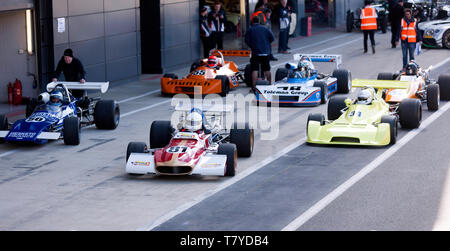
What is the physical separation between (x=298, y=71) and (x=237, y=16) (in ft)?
58.4

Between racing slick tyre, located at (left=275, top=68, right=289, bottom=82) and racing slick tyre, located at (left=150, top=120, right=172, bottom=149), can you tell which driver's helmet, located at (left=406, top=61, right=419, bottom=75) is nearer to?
racing slick tyre, located at (left=275, top=68, right=289, bottom=82)

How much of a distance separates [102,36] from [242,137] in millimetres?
10306

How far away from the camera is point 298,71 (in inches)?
812

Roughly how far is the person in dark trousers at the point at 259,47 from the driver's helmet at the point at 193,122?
25.6 feet

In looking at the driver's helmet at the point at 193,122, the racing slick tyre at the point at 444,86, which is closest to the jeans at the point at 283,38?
the racing slick tyre at the point at 444,86

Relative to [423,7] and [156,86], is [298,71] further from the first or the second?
[423,7]

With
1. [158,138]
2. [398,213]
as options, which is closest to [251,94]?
[158,138]

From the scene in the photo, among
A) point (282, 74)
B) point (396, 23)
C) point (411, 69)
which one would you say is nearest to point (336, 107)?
point (411, 69)

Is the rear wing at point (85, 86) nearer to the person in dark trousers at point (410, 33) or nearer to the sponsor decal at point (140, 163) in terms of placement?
the sponsor decal at point (140, 163)

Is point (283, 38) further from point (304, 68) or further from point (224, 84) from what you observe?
point (304, 68)

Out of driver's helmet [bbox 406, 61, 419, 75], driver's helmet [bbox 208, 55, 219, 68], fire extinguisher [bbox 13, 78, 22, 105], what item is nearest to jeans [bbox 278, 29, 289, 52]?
driver's helmet [bbox 208, 55, 219, 68]

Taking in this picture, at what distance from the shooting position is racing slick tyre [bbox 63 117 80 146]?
51.9 feet

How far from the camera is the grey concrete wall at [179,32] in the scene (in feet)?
88.5

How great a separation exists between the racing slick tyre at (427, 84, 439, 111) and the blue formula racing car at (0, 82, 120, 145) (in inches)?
270
